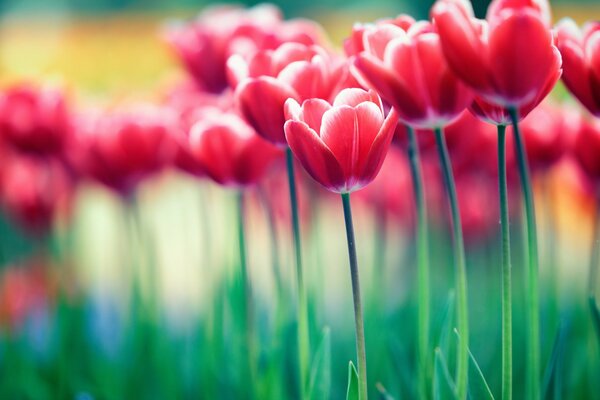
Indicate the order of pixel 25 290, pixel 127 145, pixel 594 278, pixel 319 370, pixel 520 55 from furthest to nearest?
pixel 25 290 < pixel 127 145 < pixel 594 278 < pixel 319 370 < pixel 520 55

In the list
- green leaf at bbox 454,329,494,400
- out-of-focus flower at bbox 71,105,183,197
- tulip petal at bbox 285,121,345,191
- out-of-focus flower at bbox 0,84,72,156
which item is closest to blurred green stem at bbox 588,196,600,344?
green leaf at bbox 454,329,494,400

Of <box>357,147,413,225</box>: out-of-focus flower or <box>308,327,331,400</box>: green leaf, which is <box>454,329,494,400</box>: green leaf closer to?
<box>308,327,331,400</box>: green leaf

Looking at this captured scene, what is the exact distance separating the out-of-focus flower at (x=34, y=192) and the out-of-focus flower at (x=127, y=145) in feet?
0.58

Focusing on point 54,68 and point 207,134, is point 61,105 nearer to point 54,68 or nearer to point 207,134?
point 207,134

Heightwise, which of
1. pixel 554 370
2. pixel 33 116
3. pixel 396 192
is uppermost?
pixel 33 116

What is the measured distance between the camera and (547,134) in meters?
0.66

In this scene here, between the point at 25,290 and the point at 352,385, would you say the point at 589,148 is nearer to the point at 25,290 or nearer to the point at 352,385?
the point at 352,385

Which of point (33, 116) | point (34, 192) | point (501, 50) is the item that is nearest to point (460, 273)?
point (501, 50)

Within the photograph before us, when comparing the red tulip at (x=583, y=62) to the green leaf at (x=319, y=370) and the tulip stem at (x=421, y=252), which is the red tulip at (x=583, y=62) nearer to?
the tulip stem at (x=421, y=252)

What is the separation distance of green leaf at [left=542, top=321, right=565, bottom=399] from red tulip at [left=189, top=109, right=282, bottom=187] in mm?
261

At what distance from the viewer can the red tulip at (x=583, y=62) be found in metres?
0.46

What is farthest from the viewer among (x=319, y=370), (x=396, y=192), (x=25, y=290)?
(x=25, y=290)

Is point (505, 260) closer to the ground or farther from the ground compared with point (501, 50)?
closer to the ground

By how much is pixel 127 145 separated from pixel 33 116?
123 millimetres
